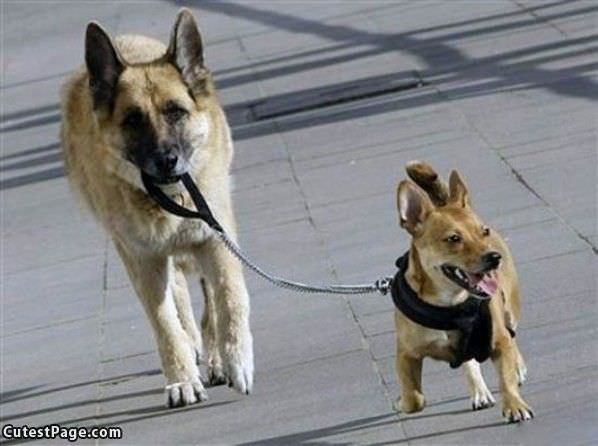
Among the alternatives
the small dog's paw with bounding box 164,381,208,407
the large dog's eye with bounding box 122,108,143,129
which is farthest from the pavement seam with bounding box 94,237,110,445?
the large dog's eye with bounding box 122,108,143,129

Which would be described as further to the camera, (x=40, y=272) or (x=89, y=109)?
(x=40, y=272)

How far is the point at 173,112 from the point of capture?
8.37m

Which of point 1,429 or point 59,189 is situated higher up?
point 1,429

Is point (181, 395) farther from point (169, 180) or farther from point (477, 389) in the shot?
point (477, 389)

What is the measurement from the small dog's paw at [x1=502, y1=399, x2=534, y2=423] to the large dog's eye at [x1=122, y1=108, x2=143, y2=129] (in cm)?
250

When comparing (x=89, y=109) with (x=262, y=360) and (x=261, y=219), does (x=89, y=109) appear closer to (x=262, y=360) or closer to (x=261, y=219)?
(x=262, y=360)

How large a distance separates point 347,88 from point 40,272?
463 centimetres

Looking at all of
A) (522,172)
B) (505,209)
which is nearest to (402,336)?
(505,209)

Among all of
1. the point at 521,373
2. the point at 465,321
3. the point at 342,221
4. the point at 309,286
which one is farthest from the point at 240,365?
the point at 342,221

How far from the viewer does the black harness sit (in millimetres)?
6867

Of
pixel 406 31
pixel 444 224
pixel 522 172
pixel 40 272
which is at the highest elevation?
pixel 444 224

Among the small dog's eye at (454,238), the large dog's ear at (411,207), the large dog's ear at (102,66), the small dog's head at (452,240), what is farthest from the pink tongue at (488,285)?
the large dog's ear at (102,66)

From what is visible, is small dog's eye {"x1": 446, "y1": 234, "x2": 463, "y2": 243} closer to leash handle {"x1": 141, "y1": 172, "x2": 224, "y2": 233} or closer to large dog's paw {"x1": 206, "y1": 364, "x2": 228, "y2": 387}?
leash handle {"x1": 141, "y1": 172, "x2": 224, "y2": 233}

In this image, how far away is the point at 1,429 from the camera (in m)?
8.53
